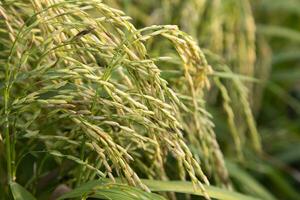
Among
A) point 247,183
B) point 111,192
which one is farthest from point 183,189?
point 247,183

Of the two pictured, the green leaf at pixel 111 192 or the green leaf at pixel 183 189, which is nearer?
the green leaf at pixel 111 192

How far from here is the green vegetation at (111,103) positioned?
115cm

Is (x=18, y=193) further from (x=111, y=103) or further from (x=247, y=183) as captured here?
(x=247, y=183)

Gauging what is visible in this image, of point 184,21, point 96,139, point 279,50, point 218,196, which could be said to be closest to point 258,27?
point 279,50

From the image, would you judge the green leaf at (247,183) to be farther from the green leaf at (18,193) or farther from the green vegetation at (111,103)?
the green leaf at (18,193)

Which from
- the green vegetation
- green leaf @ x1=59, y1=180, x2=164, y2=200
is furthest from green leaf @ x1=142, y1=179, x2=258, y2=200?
green leaf @ x1=59, y1=180, x2=164, y2=200

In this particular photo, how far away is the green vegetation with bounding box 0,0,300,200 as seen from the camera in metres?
1.15

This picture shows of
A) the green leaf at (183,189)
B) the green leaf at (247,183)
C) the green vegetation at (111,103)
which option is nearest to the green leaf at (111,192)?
the green vegetation at (111,103)

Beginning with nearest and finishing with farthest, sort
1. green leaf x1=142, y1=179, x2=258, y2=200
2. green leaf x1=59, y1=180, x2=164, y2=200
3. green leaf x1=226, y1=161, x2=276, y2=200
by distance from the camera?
green leaf x1=59, y1=180, x2=164, y2=200
green leaf x1=142, y1=179, x2=258, y2=200
green leaf x1=226, y1=161, x2=276, y2=200

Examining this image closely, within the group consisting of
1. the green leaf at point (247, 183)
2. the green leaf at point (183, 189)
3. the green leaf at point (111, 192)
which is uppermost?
the green leaf at point (111, 192)

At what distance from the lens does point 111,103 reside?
113cm

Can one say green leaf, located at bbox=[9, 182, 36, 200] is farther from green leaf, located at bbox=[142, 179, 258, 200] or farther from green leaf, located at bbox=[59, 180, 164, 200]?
green leaf, located at bbox=[142, 179, 258, 200]

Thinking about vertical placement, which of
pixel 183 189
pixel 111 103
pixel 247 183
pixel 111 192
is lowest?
pixel 247 183

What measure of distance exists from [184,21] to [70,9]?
907 mm
